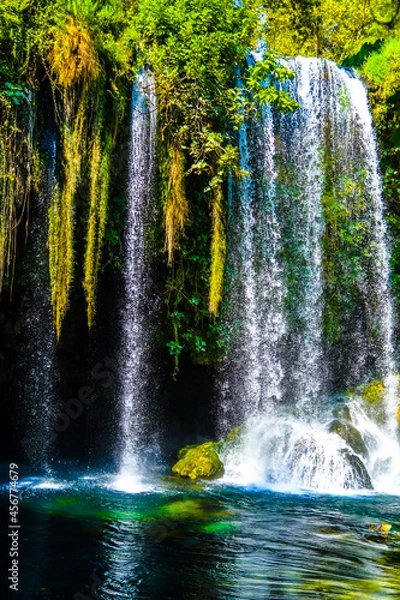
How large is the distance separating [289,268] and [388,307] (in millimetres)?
2161

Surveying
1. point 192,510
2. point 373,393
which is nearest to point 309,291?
point 373,393

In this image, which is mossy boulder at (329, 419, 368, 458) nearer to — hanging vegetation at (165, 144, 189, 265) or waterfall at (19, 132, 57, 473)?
hanging vegetation at (165, 144, 189, 265)

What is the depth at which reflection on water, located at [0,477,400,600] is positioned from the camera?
495 centimetres

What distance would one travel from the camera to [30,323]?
969 cm

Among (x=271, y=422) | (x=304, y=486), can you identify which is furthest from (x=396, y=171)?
(x=304, y=486)

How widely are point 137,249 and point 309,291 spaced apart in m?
3.41

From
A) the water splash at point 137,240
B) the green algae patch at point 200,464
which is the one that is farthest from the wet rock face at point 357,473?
the water splash at point 137,240

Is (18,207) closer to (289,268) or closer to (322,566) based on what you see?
(289,268)

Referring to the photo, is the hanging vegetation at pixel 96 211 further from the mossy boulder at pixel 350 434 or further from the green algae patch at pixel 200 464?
the mossy boulder at pixel 350 434

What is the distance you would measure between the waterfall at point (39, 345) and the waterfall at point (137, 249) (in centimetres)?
110

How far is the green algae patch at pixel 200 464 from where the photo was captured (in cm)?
919

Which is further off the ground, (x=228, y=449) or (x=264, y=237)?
(x=264, y=237)

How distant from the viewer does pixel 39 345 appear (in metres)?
9.75

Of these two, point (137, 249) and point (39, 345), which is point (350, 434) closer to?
point (137, 249)
